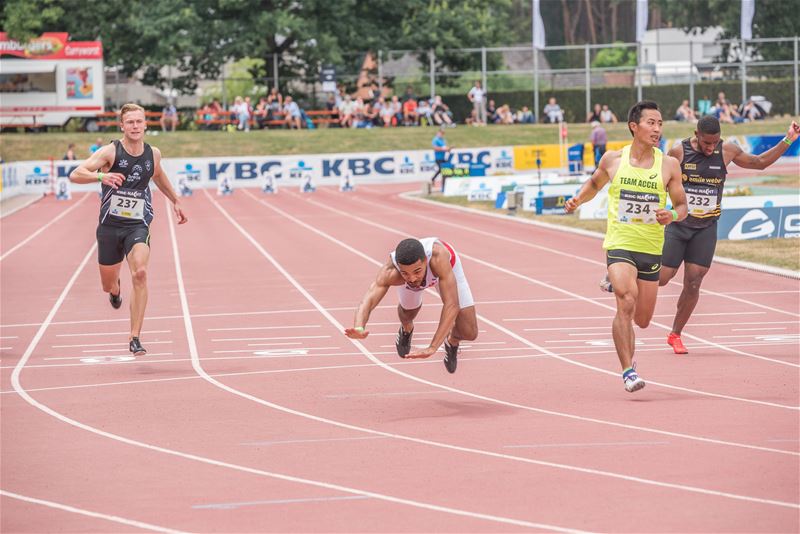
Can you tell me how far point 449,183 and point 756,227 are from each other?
17.7m

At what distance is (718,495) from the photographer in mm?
6723

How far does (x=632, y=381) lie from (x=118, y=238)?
5.06 metres

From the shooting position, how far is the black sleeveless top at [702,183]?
1159 centimetres

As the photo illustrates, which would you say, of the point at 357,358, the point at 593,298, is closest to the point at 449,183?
the point at 593,298

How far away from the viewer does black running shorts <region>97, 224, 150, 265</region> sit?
39.5 feet

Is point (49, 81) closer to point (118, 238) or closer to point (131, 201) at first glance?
point (118, 238)

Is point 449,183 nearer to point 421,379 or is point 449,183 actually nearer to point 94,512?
point 421,379

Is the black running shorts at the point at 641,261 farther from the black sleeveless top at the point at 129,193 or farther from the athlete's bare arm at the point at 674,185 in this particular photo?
the black sleeveless top at the point at 129,193

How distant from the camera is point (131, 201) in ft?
39.2

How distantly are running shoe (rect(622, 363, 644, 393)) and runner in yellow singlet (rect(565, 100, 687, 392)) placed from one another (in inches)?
5.0

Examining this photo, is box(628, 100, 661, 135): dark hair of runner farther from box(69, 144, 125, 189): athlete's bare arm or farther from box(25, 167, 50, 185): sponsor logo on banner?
box(25, 167, 50, 185): sponsor logo on banner

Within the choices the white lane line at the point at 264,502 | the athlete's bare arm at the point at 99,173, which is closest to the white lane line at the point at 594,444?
the white lane line at the point at 264,502

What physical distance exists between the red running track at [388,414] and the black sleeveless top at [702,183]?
3.97 feet

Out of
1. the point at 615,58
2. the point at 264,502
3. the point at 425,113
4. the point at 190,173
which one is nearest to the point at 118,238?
the point at 264,502
